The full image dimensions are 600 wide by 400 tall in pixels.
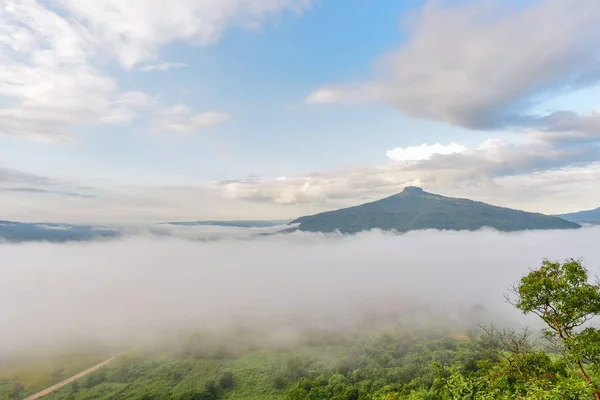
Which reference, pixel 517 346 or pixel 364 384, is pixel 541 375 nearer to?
pixel 517 346

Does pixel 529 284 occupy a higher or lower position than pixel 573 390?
higher

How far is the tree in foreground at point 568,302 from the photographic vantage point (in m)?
31.1

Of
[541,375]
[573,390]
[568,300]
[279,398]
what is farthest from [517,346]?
[279,398]

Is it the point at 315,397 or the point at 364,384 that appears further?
the point at 364,384

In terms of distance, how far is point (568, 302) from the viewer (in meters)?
31.9

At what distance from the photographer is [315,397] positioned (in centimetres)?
15725

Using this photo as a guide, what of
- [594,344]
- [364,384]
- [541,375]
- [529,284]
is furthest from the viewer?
[364,384]

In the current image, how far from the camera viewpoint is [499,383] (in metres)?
33.4

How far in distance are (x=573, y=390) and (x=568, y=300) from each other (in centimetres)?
1199

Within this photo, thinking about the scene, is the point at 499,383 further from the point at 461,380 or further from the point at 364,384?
the point at 364,384

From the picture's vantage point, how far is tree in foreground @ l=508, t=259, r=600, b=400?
3108 cm

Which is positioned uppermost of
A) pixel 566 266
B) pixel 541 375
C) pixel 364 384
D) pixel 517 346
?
pixel 566 266

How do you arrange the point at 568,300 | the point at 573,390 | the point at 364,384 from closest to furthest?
the point at 573,390 < the point at 568,300 < the point at 364,384

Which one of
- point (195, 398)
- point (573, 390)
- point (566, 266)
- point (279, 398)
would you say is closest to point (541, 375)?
point (566, 266)
